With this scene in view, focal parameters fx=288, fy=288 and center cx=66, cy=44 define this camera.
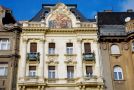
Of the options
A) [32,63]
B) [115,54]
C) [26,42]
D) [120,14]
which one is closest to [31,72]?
[32,63]

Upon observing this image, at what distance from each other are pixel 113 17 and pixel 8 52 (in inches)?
661

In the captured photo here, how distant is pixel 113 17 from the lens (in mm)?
42875

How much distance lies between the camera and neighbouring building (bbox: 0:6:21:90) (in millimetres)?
33425

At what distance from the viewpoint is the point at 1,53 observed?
1385 inches

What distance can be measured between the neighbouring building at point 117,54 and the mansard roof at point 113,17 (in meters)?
1.97

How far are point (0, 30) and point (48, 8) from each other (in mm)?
8099

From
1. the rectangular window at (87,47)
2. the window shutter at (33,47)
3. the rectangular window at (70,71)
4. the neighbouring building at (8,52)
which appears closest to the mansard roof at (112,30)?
the rectangular window at (87,47)

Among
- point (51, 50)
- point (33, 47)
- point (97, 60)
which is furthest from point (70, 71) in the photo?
point (33, 47)

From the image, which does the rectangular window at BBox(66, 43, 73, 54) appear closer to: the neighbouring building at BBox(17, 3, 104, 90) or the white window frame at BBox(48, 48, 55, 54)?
the neighbouring building at BBox(17, 3, 104, 90)

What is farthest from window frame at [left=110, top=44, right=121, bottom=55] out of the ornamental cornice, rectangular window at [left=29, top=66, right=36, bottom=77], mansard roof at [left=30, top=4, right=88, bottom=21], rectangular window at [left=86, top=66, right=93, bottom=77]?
rectangular window at [left=29, top=66, right=36, bottom=77]

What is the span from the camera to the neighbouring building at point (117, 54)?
112 feet

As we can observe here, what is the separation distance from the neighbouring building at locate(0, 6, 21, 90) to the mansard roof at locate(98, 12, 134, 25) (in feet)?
40.1

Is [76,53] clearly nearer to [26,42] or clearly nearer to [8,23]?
[26,42]

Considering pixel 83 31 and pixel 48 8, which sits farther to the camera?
pixel 48 8
